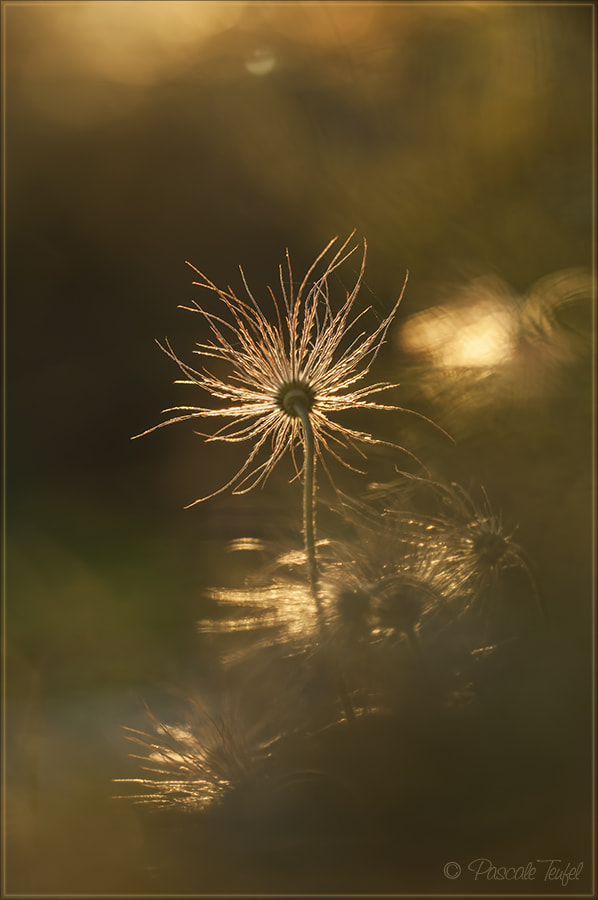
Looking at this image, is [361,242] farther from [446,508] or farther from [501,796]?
[501,796]

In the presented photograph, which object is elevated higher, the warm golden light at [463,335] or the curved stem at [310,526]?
the warm golden light at [463,335]

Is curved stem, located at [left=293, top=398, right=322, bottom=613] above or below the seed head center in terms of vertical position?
below

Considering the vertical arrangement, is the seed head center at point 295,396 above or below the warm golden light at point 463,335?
below

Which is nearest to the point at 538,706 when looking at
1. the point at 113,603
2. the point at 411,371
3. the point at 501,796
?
the point at 501,796

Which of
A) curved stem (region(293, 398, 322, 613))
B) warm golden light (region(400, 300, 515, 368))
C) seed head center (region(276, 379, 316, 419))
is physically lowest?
curved stem (region(293, 398, 322, 613))

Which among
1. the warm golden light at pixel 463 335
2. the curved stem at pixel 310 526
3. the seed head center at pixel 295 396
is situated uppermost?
the warm golden light at pixel 463 335

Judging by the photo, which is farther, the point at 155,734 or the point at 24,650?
the point at 24,650

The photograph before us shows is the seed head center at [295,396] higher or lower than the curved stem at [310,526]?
higher

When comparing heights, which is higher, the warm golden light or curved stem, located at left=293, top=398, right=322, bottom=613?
the warm golden light
